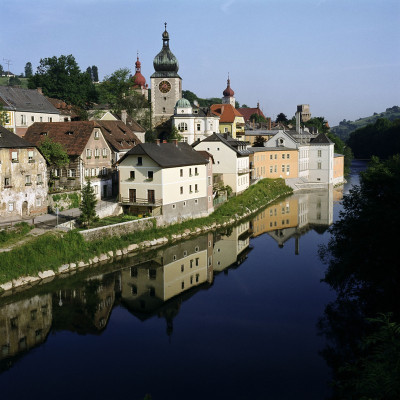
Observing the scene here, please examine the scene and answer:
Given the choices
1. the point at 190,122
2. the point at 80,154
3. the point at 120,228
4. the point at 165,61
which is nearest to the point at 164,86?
the point at 165,61

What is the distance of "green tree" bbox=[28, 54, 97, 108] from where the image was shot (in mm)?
69750

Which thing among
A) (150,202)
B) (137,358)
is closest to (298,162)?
(150,202)

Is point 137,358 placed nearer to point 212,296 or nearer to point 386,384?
point 212,296

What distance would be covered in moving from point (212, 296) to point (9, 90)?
35446 mm

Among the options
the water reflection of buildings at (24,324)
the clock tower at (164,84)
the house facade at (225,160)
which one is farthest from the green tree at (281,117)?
the water reflection of buildings at (24,324)

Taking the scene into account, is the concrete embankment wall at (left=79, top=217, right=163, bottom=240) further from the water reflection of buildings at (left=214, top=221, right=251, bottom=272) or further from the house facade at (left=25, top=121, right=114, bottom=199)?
the house facade at (left=25, top=121, right=114, bottom=199)

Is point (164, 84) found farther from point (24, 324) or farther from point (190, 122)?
point (24, 324)

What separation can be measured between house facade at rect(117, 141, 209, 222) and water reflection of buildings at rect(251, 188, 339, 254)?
6.91 meters

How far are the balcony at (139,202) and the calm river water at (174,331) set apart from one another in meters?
4.30

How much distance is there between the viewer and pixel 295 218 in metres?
48.3

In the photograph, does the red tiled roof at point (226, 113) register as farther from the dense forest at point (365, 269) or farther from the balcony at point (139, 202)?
the dense forest at point (365, 269)

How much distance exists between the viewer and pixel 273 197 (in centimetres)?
5894

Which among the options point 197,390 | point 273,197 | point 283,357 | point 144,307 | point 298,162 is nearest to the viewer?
point 197,390

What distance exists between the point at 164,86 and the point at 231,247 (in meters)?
40.8
